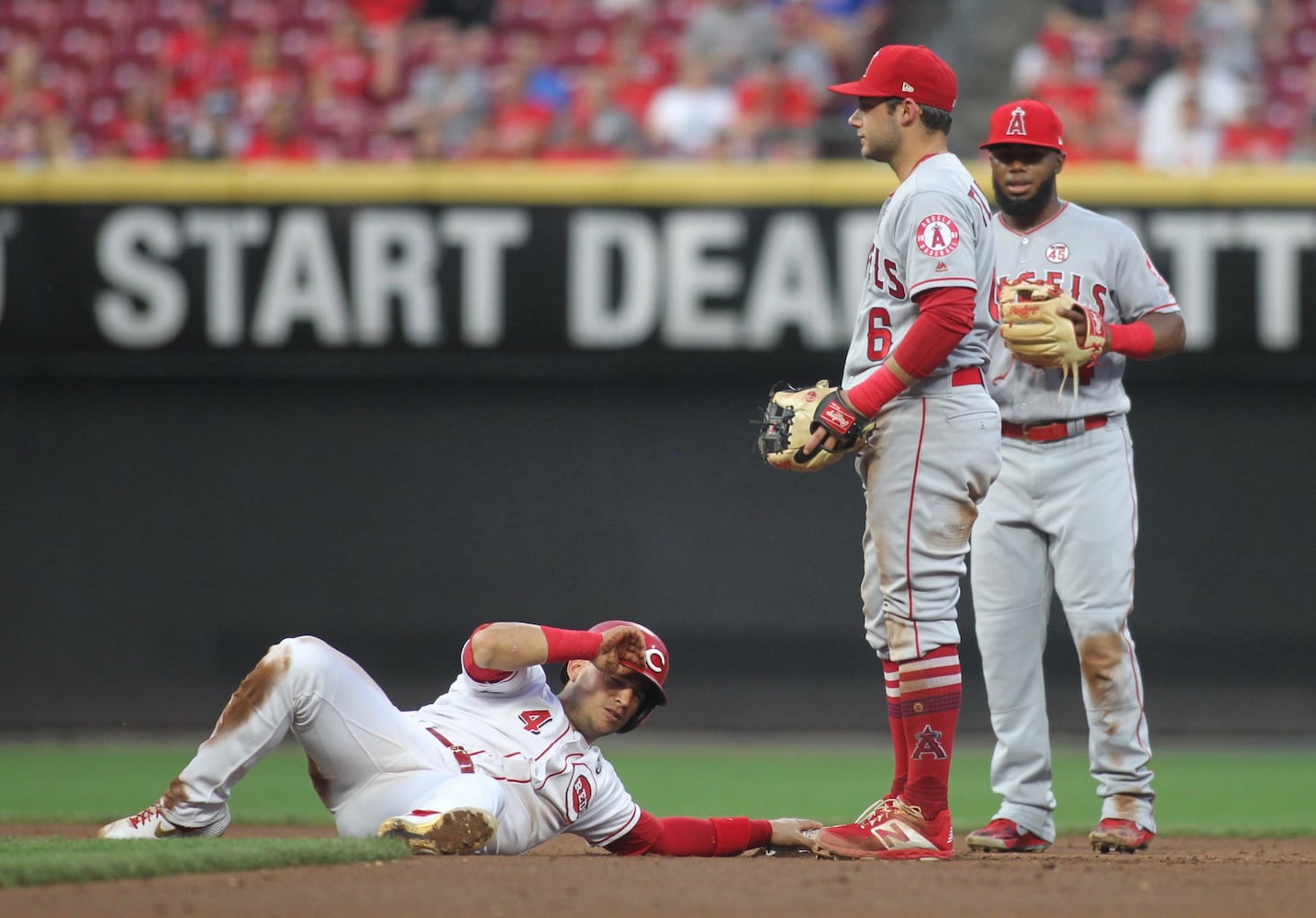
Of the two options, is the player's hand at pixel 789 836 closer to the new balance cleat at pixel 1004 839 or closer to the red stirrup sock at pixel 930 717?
the red stirrup sock at pixel 930 717

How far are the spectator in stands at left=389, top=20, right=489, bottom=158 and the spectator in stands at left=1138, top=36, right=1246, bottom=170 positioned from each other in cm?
337

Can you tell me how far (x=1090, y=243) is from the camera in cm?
482

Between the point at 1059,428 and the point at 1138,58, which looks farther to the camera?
the point at 1138,58

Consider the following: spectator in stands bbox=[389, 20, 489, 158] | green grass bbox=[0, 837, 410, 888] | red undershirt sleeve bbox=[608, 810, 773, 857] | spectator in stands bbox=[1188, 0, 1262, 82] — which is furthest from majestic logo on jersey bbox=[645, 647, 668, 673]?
spectator in stands bbox=[1188, 0, 1262, 82]

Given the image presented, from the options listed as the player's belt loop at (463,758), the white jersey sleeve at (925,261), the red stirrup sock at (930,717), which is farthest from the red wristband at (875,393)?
the player's belt loop at (463,758)

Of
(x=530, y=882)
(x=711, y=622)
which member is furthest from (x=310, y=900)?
(x=711, y=622)

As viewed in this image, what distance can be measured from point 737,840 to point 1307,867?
4.42ft

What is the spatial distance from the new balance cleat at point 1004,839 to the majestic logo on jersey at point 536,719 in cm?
124

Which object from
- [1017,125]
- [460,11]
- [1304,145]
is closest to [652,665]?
[1017,125]

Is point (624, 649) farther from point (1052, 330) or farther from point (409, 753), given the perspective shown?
point (1052, 330)

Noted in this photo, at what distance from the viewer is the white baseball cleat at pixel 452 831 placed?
12.5 feet

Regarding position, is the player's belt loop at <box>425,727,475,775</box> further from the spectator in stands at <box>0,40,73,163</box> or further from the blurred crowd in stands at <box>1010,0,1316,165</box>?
the spectator in stands at <box>0,40,73,163</box>

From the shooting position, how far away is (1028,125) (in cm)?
475

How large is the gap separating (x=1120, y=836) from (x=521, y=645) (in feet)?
5.61
